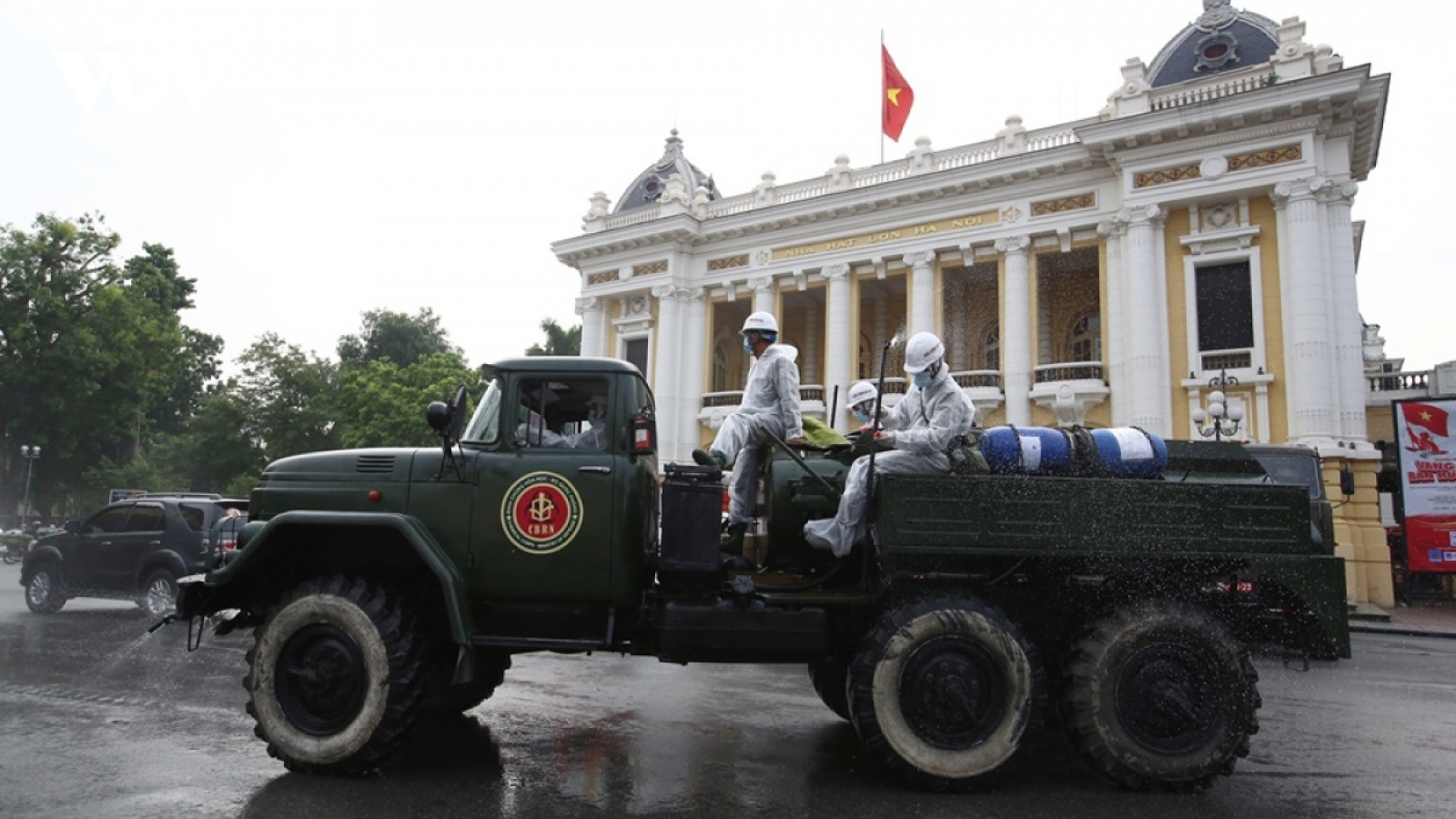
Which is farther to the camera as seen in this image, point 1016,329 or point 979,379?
point 979,379

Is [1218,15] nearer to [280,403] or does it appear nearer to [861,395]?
[861,395]

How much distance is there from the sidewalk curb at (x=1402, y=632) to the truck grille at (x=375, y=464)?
57.6ft

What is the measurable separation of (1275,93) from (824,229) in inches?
537

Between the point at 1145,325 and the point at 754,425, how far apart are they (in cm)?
2075

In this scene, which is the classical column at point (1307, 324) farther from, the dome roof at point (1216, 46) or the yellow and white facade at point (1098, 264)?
the dome roof at point (1216, 46)

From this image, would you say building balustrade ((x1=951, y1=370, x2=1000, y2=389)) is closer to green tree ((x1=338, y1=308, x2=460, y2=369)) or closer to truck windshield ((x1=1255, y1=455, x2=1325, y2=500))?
truck windshield ((x1=1255, y1=455, x2=1325, y2=500))

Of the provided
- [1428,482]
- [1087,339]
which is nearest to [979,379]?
[1087,339]

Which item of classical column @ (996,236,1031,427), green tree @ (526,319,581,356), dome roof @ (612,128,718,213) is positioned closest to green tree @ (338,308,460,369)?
green tree @ (526,319,581,356)

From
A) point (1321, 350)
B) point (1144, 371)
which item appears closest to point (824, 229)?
point (1144, 371)

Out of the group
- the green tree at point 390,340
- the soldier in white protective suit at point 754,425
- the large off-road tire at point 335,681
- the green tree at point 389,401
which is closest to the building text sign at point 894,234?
the green tree at point 389,401

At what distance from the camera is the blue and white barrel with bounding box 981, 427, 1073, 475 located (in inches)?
222

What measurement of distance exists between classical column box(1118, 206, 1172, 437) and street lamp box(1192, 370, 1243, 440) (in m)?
1.13

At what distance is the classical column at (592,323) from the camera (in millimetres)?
34375

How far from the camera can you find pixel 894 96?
30.0m
